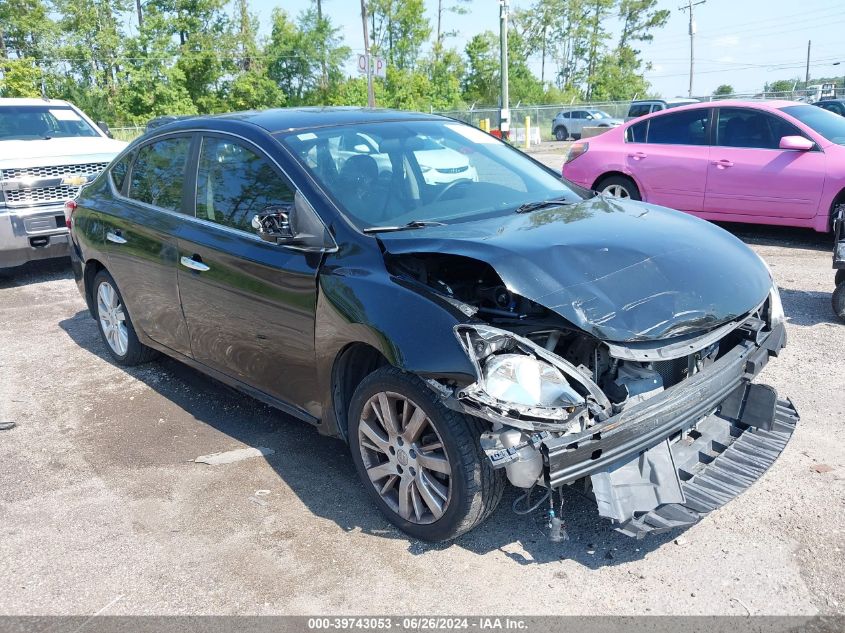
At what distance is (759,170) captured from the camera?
27.8ft

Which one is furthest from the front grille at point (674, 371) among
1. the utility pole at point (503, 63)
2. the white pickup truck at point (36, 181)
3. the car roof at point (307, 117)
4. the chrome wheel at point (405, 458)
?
the utility pole at point (503, 63)

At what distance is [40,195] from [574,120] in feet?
108

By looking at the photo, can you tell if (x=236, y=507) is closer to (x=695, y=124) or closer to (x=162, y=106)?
(x=695, y=124)

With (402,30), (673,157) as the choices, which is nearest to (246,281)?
(673,157)

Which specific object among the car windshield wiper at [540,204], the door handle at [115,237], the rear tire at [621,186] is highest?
the car windshield wiper at [540,204]

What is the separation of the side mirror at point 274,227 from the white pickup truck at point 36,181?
6156 mm

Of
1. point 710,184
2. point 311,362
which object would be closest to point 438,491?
point 311,362

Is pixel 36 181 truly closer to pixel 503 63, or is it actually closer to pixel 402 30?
pixel 503 63

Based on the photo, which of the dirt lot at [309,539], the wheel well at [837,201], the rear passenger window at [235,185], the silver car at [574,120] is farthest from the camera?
the silver car at [574,120]

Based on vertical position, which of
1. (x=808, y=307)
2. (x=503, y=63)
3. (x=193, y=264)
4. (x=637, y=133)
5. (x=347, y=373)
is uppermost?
(x=503, y=63)

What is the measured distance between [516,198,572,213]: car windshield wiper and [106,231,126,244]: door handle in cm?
280

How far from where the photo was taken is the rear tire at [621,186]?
960 cm

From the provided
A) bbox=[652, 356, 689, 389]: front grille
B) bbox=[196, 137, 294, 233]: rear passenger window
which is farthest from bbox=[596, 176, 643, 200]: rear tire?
bbox=[652, 356, 689, 389]: front grille

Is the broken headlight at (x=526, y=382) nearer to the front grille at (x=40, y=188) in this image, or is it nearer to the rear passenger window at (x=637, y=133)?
the rear passenger window at (x=637, y=133)
